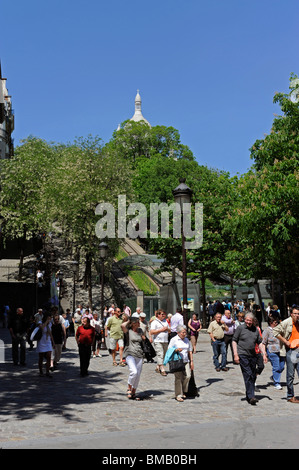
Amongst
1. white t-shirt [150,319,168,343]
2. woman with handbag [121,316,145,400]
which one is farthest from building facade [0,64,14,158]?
woman with handbag [121,316,145,400]

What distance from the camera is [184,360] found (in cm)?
1132

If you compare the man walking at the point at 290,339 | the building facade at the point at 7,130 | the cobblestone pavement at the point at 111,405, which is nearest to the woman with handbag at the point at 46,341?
the cobblestone pavement at the point at 111,405

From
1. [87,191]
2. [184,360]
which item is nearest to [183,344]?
[184,360]

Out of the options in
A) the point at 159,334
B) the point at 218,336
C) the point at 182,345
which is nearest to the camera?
the point at 182,345

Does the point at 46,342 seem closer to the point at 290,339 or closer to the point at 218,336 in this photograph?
the point at 218,336

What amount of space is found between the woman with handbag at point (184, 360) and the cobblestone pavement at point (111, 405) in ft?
0.82

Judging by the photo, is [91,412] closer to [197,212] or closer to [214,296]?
[197,212]

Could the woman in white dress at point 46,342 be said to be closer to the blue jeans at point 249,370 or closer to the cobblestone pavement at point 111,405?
the cobblestone pavement at point 111,405

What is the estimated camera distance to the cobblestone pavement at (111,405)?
8391 millimetres

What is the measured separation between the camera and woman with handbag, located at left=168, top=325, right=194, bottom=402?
11.3m

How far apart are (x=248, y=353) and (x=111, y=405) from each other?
281 centimetres

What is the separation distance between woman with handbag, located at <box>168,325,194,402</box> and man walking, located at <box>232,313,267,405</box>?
1044mm

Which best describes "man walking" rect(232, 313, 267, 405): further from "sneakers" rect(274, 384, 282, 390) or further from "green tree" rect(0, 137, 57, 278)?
"green tree" rect(0, 137, 57, 278)

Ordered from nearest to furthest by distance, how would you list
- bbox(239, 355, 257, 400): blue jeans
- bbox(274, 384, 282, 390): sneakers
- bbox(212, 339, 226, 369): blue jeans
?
bbox(239, 355, 257, 400): blue jeans → bbox(274, 384, 282, 390): sneakers → bbox(212, 339, 226, 369): blue jeans
